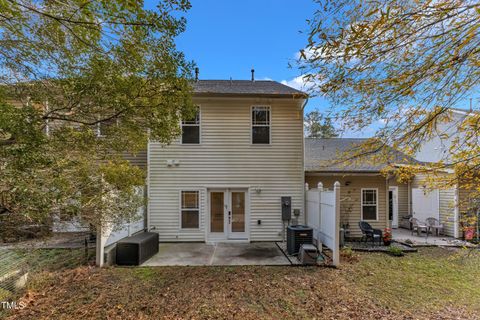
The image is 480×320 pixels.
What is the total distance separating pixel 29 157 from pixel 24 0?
161 cm

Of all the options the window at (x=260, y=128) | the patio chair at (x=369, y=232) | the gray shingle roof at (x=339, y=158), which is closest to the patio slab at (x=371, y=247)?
the patio chair at (x=369, y=232)

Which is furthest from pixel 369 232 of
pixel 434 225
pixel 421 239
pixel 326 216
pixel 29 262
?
pixel 29 262

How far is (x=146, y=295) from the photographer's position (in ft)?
16.0

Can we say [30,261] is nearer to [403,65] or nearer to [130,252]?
[130,252]

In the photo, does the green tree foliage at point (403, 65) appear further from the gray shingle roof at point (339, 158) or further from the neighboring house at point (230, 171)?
the neighboring house at point (230, 171)

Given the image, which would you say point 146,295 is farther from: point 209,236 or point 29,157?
point 209,236

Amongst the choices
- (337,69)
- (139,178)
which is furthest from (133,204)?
(337,69)

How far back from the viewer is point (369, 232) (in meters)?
8.76

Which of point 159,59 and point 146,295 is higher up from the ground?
point 159,59

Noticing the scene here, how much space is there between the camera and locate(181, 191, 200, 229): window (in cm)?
923

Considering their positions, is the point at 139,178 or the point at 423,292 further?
the point at 139,178

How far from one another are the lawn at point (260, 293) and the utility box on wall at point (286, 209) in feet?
9.07

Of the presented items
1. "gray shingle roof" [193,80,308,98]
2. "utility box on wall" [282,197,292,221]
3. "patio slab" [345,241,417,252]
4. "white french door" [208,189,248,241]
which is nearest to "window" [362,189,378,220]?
"patio slab" [345,241,417,252]

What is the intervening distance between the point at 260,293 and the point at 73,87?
184 inches
